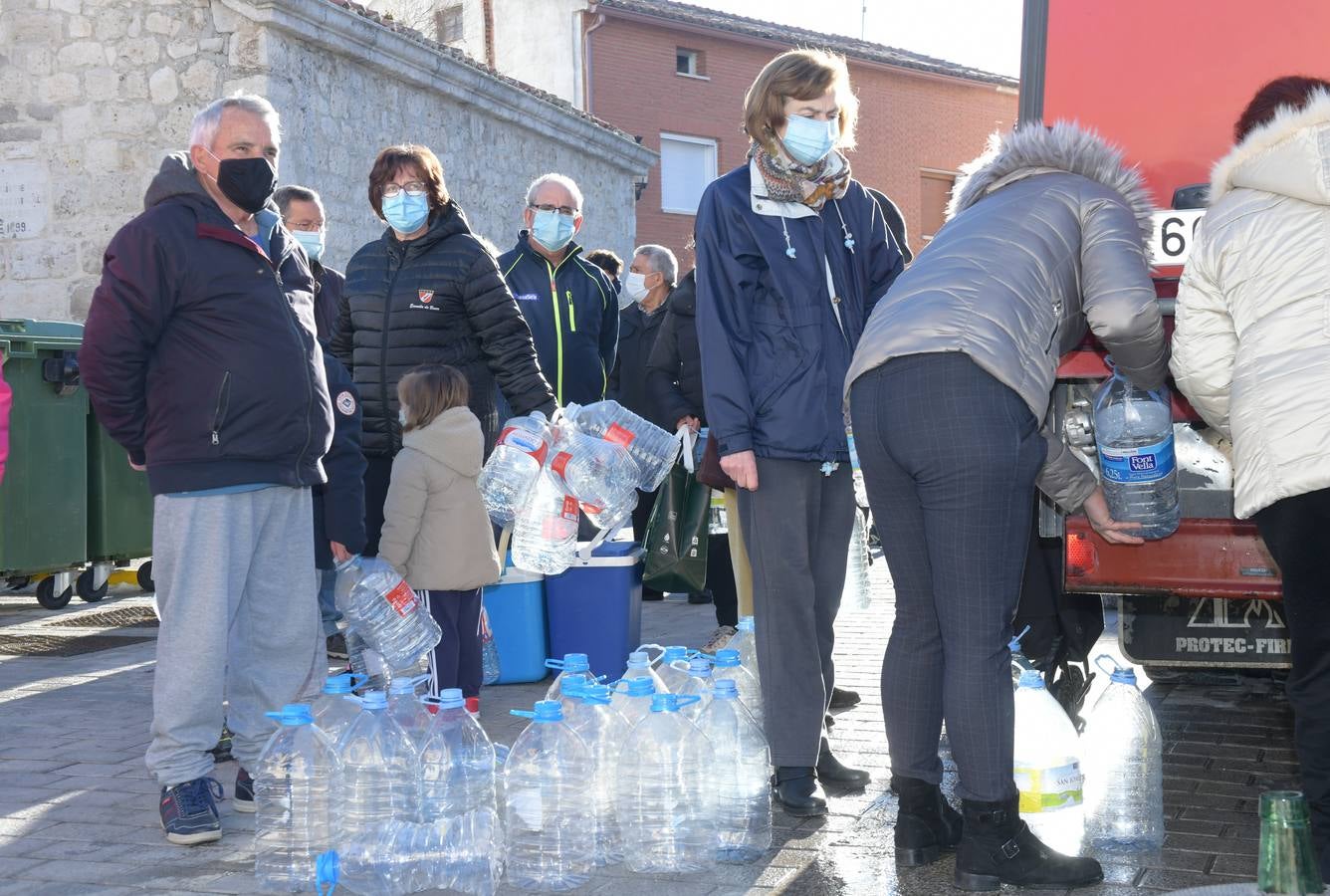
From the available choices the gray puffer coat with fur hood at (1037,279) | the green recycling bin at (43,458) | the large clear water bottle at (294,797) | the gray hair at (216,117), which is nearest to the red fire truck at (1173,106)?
the gray puffer coat with fur hood at (1037,279)

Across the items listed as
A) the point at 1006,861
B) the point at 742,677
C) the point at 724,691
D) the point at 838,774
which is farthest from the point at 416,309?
the point at 1006,861

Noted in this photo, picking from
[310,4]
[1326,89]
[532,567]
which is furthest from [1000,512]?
[310,4]

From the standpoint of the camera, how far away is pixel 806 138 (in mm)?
4664

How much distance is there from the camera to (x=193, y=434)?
460cm

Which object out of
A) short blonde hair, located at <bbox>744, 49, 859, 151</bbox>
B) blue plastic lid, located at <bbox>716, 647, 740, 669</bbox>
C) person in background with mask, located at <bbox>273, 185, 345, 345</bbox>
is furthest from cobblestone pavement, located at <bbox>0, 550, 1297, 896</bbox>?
short blonde hair, located at <bbox>744, 49, 859, 151</bbox>

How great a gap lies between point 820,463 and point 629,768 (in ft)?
3.87

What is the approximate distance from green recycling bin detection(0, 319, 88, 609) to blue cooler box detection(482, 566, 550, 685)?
388 centimetres

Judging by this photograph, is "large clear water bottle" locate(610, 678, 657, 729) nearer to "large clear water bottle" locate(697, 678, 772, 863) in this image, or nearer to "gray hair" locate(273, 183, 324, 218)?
"large clear water bottle" locate(697, 678, 772, 863)

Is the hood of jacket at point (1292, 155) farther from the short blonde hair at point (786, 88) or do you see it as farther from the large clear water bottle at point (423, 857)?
the large clear water bottle at point (423, 857)

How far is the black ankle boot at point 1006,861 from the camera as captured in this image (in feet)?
12.6

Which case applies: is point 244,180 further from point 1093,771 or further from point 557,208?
point 1093,771

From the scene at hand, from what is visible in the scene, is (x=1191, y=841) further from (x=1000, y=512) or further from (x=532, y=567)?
(x=532, y=567)

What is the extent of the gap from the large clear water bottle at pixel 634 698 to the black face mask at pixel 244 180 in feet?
6.36

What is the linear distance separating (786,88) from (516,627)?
325cm
